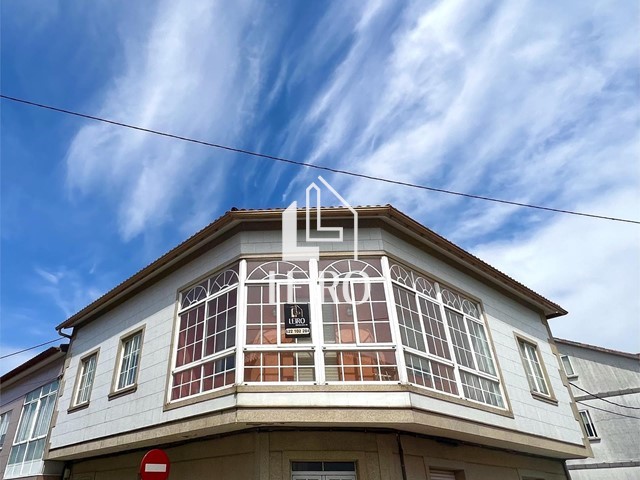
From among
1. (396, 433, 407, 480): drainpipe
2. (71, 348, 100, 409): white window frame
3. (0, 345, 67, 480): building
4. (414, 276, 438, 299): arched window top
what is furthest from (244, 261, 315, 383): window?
(0, 345, 67, 480): building

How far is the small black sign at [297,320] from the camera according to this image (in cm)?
770

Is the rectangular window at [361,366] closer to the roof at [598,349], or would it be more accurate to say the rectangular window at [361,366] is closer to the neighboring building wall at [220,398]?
the neighboring building wall at [220,398]

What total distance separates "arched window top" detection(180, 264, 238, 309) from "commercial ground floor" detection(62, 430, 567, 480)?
2.76 metres

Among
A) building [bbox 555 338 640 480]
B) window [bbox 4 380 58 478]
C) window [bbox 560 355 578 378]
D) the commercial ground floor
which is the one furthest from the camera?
window [bbox 560 355 578 378]

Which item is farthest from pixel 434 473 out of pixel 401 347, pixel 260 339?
pixel 260 339

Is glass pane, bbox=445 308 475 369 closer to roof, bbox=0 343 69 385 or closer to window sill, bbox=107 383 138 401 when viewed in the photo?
window sill, bbox=107 383 138 401

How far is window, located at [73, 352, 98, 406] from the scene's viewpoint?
11.4m

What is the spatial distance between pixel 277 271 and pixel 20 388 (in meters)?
13.1

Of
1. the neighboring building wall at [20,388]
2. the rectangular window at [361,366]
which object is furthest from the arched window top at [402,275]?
the neighboring building wall at [20,388]

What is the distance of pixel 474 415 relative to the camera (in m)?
A: 8.62

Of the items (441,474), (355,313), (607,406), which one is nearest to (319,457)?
(355,313)

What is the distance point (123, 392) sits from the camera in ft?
32.2

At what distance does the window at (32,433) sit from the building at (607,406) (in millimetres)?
19474

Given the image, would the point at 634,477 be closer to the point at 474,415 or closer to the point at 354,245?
the point at 474,415
